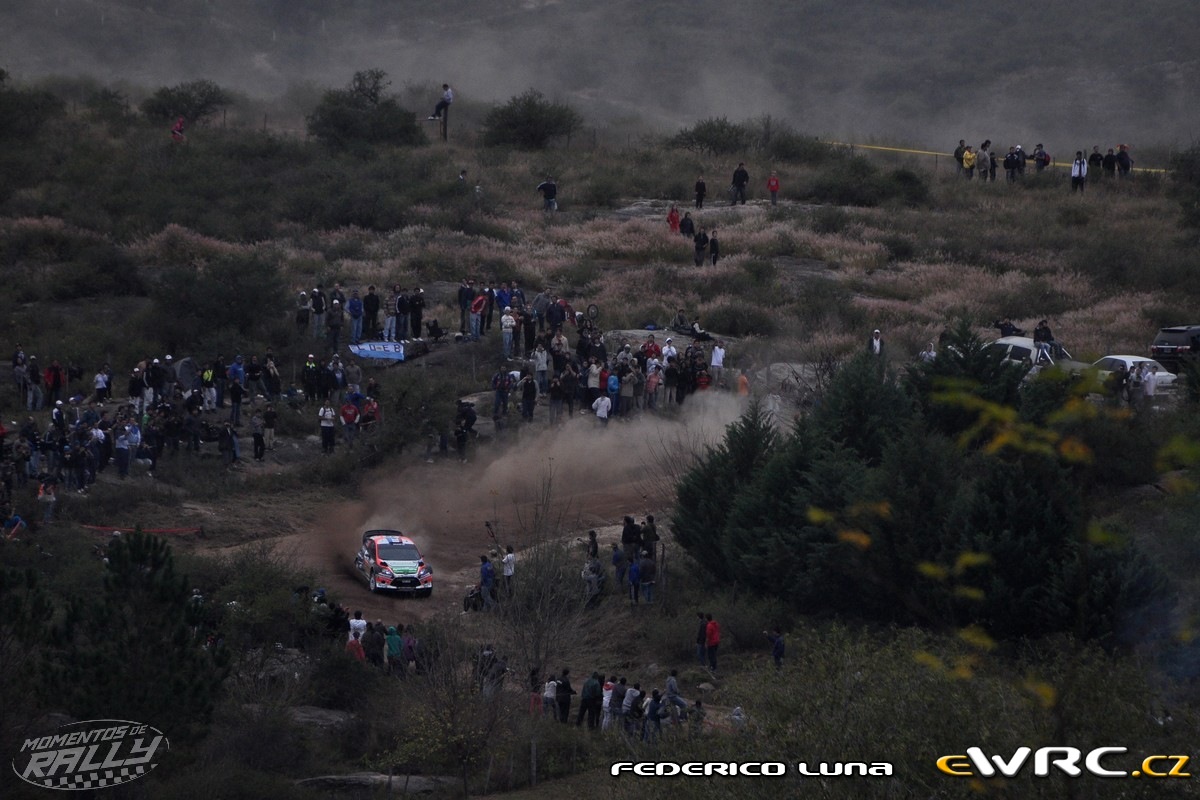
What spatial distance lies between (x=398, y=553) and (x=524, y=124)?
49.0 meters

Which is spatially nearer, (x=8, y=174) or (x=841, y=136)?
(x=8, y=174)

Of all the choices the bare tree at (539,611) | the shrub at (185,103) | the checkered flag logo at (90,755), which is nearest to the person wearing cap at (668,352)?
the bare tree at (539,611)

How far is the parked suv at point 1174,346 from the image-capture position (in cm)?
3791

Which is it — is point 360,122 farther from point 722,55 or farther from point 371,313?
point 722,55

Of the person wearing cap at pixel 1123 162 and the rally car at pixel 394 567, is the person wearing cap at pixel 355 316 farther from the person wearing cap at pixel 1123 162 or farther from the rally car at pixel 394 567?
the person wearing cap at pixel 1123 162

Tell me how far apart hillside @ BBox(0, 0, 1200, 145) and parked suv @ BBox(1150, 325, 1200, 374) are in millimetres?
66437

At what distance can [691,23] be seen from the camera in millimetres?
131000

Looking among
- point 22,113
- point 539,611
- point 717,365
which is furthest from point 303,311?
point 22,113

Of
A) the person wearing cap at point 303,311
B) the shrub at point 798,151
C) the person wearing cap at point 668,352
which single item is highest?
the shrub at point 798,151

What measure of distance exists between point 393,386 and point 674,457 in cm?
830

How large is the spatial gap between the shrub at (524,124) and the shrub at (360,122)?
13.6ft

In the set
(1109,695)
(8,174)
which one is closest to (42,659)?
(1109,695)

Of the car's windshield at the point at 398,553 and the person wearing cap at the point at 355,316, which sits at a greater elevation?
the person wearing cap at the point at 355,316

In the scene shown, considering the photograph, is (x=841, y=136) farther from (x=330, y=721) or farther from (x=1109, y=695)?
(x=1109, y=695)
